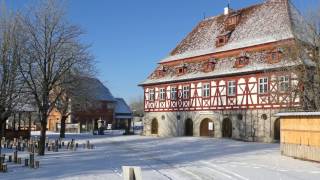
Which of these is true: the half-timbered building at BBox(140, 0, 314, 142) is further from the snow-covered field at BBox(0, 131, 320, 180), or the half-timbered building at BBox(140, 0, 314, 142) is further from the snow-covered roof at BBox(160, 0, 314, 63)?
the snow-covered field at BBox(0, 131, 320, 180)

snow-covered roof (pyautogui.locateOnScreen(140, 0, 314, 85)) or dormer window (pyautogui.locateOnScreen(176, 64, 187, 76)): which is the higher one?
snow-covered roof (pyautogui.locateOnScreen(140, 0, 314, 85))

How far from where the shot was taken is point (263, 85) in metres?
36.4

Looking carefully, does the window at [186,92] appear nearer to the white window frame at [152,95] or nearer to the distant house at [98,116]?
the white window frame at [152,95]

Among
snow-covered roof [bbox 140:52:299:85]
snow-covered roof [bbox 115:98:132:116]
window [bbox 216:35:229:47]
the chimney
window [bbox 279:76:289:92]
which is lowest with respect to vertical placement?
snow-covered roof [bbox 115:98:132:116]

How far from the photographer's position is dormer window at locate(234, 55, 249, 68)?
38.5 meters

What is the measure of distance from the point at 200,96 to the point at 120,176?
26.4 metres

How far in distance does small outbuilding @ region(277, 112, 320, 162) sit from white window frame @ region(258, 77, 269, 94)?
11740 mm

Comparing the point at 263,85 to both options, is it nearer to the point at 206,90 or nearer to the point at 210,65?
the point at 206,90

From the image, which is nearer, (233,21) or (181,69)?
(233,21)

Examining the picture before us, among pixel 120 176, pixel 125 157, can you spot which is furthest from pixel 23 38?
pixel 120 176

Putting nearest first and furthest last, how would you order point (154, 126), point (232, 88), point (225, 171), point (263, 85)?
point (225, 171) → point (263, 85) → point (232, 88) → point (154, 126)

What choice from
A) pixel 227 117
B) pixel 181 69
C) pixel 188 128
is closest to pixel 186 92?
pixel 181 69

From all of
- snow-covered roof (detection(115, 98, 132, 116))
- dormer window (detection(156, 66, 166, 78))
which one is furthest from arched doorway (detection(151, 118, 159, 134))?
snow-covered roof (detection(115, 98, 132, 116))

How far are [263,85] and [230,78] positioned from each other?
12.0 feet
